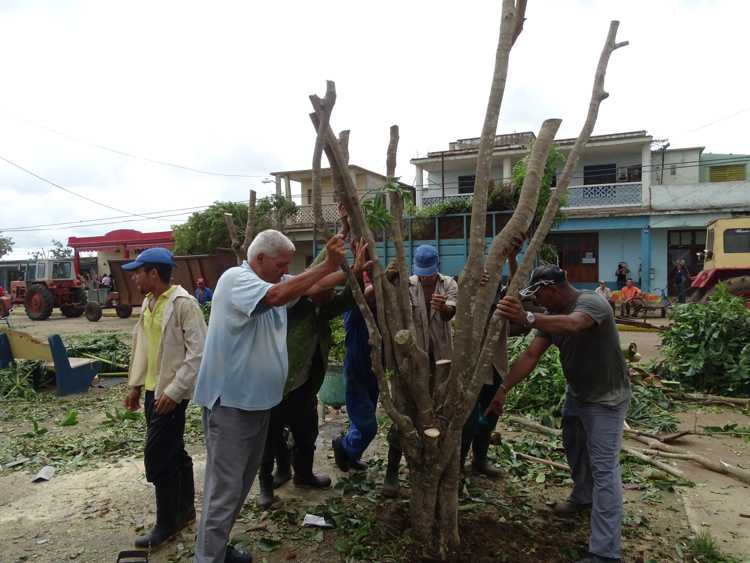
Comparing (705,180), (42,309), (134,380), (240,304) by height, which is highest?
(705,180)

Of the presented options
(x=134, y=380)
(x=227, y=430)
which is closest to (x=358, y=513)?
(x=227, y=430)

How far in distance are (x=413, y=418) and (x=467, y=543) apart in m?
0.79

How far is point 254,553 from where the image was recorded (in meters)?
3.25

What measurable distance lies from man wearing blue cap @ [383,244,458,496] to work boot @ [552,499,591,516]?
42.7 inches

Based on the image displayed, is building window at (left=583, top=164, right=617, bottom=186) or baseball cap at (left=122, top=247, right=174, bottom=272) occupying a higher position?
building window at (left=583, top=164, right=617, bottom=186)

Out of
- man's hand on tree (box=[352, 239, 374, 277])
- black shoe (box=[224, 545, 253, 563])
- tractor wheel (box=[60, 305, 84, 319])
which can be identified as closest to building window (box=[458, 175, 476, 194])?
tractor wheel (box=[60, 305, 84, 319])

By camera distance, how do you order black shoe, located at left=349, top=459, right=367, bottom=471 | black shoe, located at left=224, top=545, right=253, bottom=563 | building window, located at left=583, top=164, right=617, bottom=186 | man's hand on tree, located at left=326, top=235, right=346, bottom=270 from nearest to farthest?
man's hand on tree, located at left=326, top=235, right=346, bottom=270 → black shoe, located at left=224, top=545, right=253, bottom=563 → black shoe, located at left=349, top=459, right=367, bottom=471 → building window, located at left=583, top=164, right=617, bottom=186

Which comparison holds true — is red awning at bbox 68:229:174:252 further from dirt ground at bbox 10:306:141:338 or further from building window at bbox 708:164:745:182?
building window at bbox 708:164:745:182

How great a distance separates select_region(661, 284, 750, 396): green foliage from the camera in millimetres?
7062

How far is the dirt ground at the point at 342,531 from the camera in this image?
3.20 meters

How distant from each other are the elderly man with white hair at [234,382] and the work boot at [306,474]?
129cm

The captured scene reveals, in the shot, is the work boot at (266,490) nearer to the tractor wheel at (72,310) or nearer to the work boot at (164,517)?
the work boot at (164,517)

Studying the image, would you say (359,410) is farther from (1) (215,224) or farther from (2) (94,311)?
(1) (215,224)

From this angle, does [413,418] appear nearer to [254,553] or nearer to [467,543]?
[467,543]
